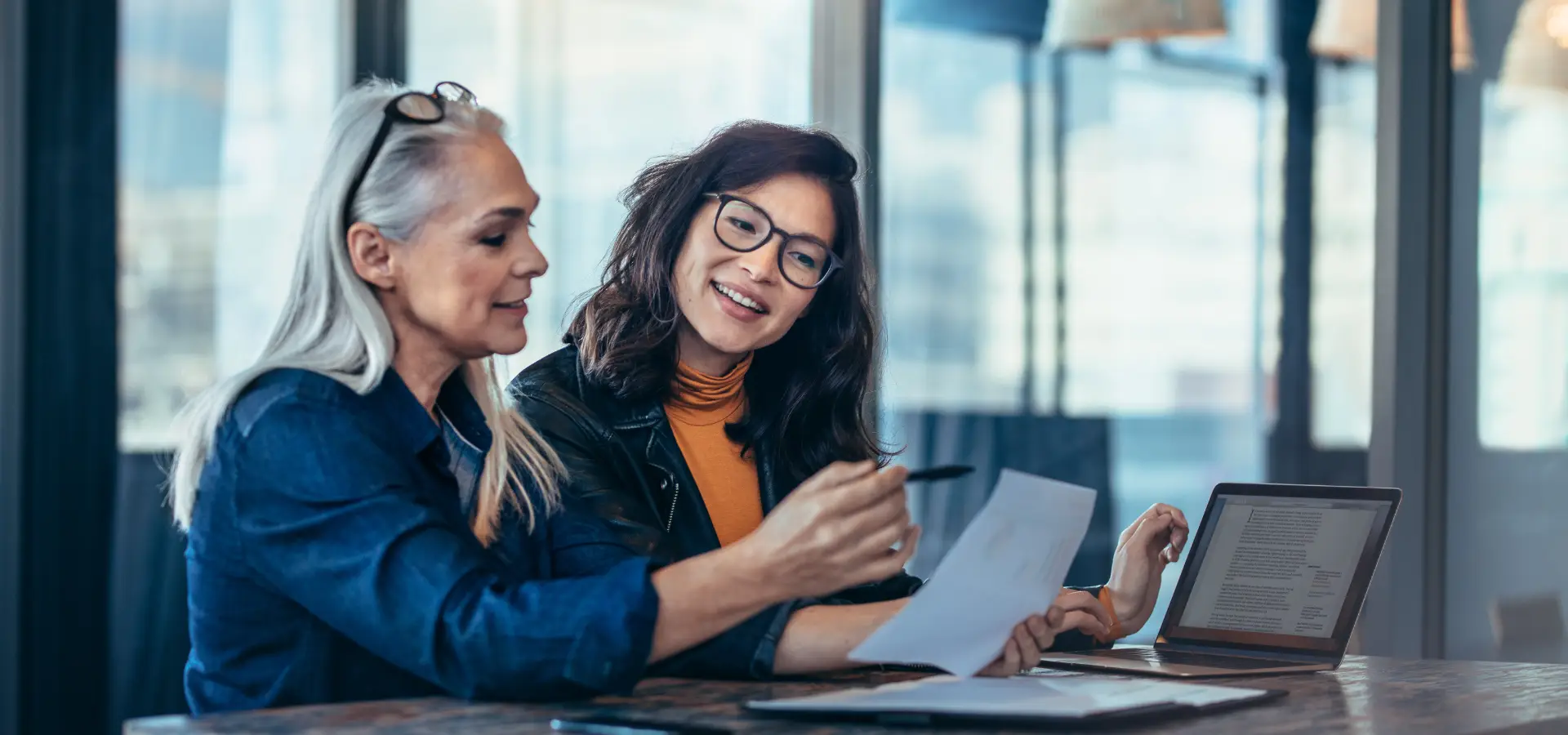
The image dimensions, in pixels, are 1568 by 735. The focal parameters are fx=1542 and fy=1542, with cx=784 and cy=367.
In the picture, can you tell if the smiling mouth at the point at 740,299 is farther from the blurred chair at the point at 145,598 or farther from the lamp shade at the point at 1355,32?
the lamp shade at the point at 1355,32

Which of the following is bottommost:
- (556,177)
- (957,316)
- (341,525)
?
(341,525)

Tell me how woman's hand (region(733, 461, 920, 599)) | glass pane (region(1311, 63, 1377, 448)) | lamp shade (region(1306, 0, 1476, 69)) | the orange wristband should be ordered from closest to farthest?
woman's hand (region(733, 461, 920, 599)), the orange wristband, lamp shade (region(1306, 0, 1476, 69)), glass pane (region(1311, 63, 1377, 448))

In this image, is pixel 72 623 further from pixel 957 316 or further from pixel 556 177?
pixel 957 316

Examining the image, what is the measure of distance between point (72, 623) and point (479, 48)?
1.60 meters

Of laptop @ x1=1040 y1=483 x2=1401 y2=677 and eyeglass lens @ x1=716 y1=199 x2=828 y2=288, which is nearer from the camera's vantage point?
laptop @ x1=1040 y1=483 x2=1401 y2=677

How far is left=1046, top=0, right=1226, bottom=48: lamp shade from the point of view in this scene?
349 centimetres

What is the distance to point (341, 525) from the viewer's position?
4.43ft

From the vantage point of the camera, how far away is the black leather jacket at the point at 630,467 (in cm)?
179

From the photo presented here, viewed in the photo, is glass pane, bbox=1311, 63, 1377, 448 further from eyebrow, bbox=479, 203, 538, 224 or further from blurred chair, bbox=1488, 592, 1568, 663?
eyebrow, bbox=479, 203, 538, 224

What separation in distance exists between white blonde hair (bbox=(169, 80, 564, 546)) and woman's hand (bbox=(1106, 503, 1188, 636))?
963 mm

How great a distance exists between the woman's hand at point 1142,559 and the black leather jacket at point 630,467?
2.8 inches

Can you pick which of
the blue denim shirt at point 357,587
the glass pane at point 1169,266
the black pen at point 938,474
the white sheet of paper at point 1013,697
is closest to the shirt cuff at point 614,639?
the blue denim shirt at point 357,587

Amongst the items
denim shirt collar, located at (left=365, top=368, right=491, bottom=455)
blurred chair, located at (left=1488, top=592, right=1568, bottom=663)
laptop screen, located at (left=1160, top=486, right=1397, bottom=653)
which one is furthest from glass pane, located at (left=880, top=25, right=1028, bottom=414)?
denim shirt collar, located at (left=365, top=368, right=491, bottom=455)

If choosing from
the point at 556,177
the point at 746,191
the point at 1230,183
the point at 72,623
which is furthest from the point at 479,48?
the point at 1230,183
